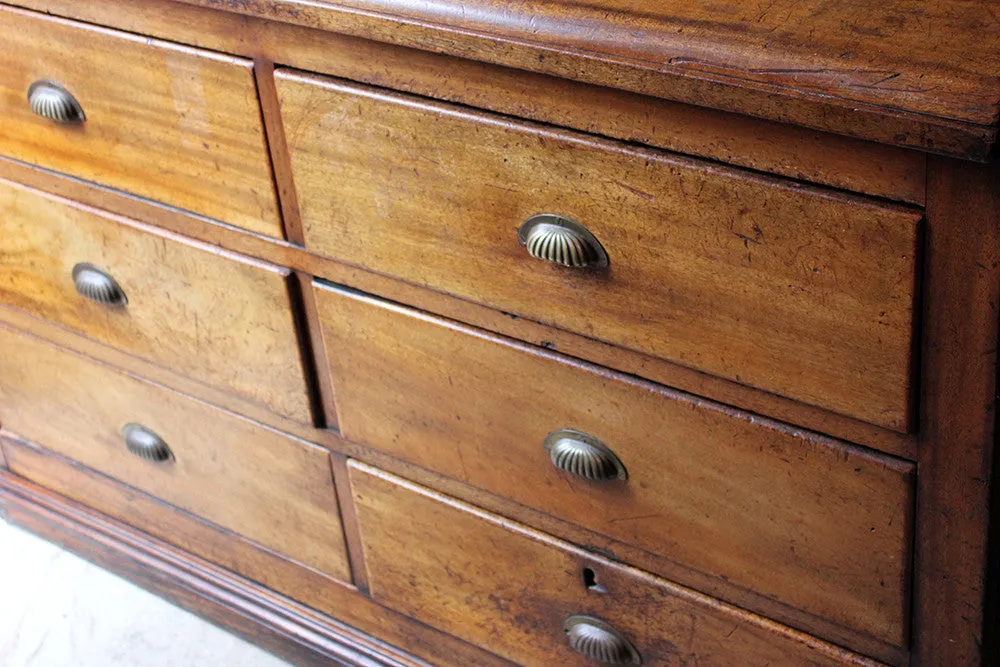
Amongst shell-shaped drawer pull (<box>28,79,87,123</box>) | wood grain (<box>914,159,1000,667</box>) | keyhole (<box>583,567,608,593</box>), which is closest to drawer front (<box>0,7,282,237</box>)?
shell-shaped drawer pull (<box>28,79,87,123</box>)

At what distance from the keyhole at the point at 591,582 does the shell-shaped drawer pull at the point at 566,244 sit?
13.9 inches

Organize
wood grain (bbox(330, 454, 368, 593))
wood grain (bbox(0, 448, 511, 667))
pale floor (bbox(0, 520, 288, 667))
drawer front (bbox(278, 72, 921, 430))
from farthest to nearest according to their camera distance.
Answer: pale floor (bbox(0, 520, 288, 667)), wood grain (bbox(0, 448, 511, 667)), wood grain (bbox(330, 454, 368, 593)), drawer front (bbox(278, 72, 921, 430))

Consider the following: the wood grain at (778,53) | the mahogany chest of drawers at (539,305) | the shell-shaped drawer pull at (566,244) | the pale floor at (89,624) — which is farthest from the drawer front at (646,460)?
the pale floor at (89,624)

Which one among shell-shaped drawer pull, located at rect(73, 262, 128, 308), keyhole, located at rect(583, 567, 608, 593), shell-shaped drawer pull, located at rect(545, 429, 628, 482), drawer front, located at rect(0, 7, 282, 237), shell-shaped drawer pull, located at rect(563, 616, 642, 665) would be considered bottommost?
shell-shaped drawer pull, located at rect(563, 616, 642, 665)

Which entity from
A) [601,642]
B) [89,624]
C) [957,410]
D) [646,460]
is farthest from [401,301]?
[89,624]

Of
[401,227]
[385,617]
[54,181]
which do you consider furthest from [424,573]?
[54,181]

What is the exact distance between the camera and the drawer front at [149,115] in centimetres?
119

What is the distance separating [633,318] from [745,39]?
10.0 inches

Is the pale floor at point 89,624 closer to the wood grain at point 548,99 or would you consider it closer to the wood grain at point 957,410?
the wood grain at point 548,99

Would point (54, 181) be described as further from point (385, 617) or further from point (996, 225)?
point (996, 225)

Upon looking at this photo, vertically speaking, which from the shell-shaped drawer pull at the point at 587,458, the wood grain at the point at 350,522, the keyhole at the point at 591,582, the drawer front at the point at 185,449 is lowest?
the keyhole at the point at 591,582

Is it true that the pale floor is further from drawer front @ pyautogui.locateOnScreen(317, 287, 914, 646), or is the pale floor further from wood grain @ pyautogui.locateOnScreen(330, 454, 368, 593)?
drawer front @ pyautogui.locateOnScreen(317, 287, 914, 646)

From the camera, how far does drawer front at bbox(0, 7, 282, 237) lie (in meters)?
1.19

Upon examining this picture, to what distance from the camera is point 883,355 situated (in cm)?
92
